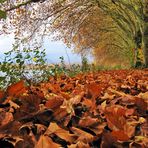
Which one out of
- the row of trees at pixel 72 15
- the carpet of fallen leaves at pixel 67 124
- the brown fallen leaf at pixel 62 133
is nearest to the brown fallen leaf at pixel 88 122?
the carpet of fallen leaves at pixel 67 124

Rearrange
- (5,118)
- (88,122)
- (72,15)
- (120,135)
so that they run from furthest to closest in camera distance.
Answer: (72,15)
(88,122)
(5,118)
(120,135)

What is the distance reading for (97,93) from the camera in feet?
7.57

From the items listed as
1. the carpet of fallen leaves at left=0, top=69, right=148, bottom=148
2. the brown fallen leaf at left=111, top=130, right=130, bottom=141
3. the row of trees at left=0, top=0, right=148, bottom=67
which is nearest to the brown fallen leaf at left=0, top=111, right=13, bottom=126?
the carpet of fallen leaves at left=0, top=69, right=148, bottom=148

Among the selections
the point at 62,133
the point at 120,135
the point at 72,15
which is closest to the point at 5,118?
the point at 62,133

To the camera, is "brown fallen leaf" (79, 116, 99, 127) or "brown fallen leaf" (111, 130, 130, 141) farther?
"brown fallen leaf" (79, 116, 99, 127)

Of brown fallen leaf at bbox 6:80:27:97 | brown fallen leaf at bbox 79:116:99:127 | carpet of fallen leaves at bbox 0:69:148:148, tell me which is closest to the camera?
carpet of fallen leaves at bbox 0:69:148:148

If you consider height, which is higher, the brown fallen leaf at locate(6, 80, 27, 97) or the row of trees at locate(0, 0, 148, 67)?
the row of trees at locate(0, 0, 148, 67)

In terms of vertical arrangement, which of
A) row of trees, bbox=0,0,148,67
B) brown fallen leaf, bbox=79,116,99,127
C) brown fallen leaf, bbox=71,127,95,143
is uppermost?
row of trees, bbox=0,0,148,67

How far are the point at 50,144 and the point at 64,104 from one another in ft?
2.17

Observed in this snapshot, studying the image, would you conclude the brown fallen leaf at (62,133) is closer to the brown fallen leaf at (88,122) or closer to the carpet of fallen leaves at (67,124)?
the carpet of fallen leaves at (67,124)

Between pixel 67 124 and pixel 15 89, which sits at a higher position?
pixel 15 89

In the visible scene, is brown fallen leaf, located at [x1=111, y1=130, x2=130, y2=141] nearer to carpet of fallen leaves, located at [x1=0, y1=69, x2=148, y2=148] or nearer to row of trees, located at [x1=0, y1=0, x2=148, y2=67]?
carpet of fallen leaves, located at [x1=0, y1=69, x2=148, y2=148]

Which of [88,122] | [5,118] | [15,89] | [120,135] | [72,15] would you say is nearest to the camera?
[120,135]

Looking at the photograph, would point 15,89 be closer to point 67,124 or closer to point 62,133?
point 67,124
